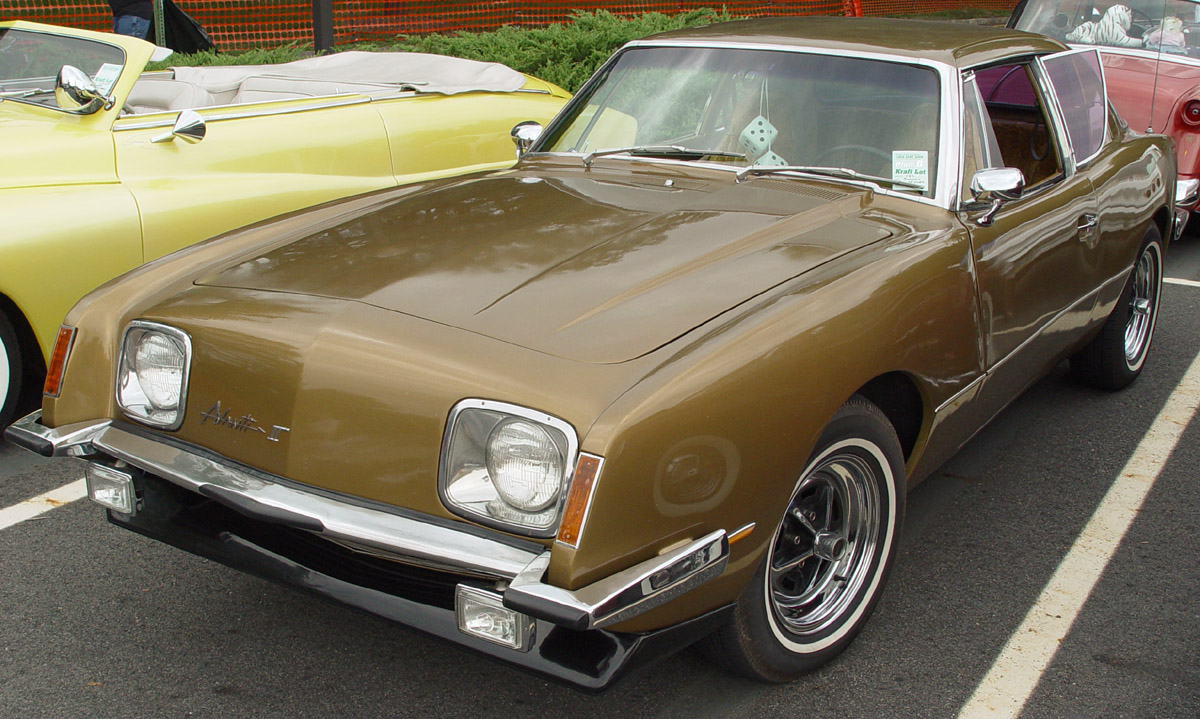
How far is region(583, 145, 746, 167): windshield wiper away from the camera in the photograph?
3.50 metres

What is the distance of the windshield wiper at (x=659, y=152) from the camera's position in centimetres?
350

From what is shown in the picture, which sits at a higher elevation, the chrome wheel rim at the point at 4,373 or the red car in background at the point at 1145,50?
the red car in background at the point at 1145,50

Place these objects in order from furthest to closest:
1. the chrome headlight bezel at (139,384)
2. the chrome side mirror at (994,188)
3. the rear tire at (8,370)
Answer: the rear tire at (8,370)
the chrome side mirror at (994,188)
the chrome headlight bezel at (139,384)

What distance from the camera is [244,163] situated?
468cm

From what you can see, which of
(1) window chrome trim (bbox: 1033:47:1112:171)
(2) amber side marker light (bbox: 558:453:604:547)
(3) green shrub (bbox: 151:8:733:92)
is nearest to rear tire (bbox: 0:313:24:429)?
(2) amber side marker light (bbox: 558:453:604:547)

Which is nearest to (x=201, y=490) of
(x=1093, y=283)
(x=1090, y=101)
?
(x=1093, y=283)

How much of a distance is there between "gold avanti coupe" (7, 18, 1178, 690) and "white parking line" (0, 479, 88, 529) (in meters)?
0.88

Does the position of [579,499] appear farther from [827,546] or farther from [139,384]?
[139,384]

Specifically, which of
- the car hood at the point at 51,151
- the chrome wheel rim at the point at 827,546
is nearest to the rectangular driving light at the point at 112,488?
the chrome wheel rim at the point at 827,546

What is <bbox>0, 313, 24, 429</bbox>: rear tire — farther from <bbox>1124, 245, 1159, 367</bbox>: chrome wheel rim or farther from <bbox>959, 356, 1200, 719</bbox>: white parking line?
<bbox>1124, 245, 1159, 367</bbox>: chrome wheel rim

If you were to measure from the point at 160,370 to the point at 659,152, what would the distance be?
1.75 metres

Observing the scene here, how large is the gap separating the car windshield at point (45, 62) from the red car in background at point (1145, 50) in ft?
18.0

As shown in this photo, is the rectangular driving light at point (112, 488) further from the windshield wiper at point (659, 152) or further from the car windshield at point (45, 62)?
the car windshield at point (45, 62)

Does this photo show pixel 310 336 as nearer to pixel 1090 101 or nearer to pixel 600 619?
pixel 600 619
